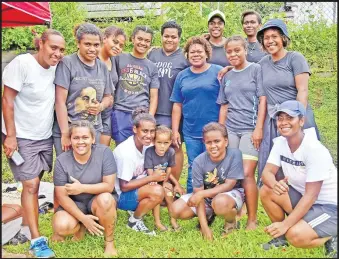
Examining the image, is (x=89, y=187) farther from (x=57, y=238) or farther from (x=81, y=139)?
(x=57, y=238)

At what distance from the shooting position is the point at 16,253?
4.11 metres

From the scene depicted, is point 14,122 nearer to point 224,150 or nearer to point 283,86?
point 224,150

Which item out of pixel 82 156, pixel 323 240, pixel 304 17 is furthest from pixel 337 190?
pixel 304 17

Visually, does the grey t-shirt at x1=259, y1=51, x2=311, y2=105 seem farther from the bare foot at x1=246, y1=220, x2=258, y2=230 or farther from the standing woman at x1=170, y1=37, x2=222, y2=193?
the bare foot at x1=246, y1=220, x2=258, y2=230

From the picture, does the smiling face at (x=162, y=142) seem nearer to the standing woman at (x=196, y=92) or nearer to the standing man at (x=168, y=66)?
the standing woman at (x=196, y=92)

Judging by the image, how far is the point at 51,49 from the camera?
4.28 meters

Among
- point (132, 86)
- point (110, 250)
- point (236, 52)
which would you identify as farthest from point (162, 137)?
point (110, 250)

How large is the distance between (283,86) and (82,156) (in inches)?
71.4

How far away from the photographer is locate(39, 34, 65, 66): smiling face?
427 centimetres

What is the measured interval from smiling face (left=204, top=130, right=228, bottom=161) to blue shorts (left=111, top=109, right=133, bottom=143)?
99 centimetres

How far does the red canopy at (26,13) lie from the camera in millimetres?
4344

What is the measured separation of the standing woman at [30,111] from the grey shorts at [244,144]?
165cm

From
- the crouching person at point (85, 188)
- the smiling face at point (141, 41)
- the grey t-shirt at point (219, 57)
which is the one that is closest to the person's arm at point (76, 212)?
the crouching person at point (85, 188)

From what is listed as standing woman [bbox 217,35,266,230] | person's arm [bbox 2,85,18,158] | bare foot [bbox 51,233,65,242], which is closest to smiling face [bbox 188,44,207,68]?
standing woman [bbox 217,35,266,230]
